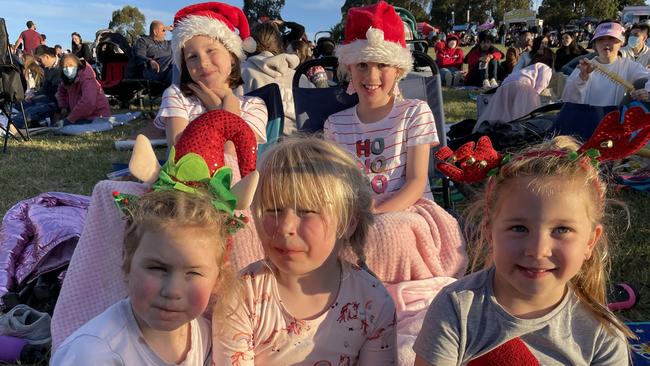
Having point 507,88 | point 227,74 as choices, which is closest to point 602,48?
point 507,88

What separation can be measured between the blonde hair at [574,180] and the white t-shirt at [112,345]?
999 mm

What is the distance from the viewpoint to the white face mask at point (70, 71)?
8484 mm

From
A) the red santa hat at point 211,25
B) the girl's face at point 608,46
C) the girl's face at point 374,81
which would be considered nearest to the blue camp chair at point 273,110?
the red santa hat at point 211,25

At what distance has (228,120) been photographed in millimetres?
2084

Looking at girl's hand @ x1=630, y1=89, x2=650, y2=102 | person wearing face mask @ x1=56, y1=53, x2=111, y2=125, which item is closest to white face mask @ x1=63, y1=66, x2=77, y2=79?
person wearing face mask @ x1=56, y1=53, x2=111, y2=125

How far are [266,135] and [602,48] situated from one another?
467 cm

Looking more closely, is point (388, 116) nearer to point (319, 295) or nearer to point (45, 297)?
point (319, 295)

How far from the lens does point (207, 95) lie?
2.81m

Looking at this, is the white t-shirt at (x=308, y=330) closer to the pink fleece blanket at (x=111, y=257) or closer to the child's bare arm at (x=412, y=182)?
the pink fleece blanket at (x=111, y=257)

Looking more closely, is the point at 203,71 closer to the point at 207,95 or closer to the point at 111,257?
the point at 207,95

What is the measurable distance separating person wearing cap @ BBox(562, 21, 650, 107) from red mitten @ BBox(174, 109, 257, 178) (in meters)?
4.85

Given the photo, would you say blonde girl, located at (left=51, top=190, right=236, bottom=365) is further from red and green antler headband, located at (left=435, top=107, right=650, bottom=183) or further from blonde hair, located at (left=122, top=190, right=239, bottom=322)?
red and green antler headband, located at (left=435, top=107, right=650, bottom=183)

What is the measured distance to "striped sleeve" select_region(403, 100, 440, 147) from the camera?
2697 mm

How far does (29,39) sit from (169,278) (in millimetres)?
16636
